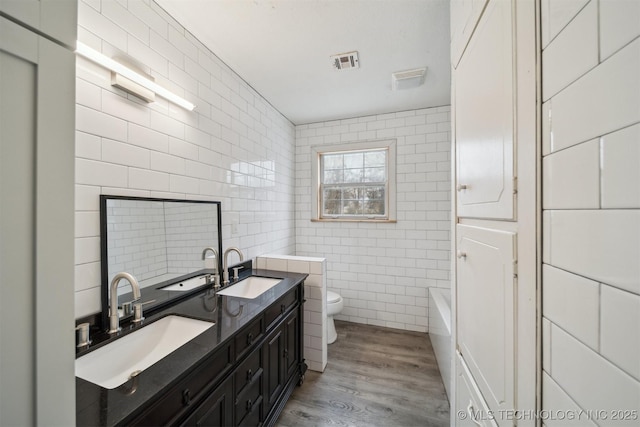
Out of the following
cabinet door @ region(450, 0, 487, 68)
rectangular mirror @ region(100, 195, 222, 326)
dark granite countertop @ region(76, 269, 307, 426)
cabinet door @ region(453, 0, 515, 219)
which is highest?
cabinet door @ region(450, 0, 487, 68)

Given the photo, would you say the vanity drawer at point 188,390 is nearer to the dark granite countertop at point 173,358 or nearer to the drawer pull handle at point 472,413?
the dark granite countertop at point 173,358

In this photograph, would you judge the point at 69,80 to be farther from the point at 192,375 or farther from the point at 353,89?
the point at 353,89

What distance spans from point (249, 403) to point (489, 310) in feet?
4.07

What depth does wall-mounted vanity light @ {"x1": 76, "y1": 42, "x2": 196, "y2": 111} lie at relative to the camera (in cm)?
108

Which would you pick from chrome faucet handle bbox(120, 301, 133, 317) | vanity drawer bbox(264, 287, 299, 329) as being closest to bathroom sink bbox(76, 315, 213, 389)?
chrome faucet handle bbox(120, 301, 133, 317)

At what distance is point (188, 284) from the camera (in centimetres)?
160

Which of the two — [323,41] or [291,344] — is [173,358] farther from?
[323,41]

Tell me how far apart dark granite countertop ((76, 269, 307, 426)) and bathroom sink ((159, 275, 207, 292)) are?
67mm

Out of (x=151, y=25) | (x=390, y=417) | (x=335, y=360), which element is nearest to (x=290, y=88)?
(x=151, y=25)


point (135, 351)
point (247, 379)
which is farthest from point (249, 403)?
point (135, 351)

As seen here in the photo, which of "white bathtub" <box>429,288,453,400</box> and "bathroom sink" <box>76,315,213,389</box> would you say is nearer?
"bathroom sink" <box>76,315,213,389</box>

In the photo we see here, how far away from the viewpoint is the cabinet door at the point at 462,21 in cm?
92

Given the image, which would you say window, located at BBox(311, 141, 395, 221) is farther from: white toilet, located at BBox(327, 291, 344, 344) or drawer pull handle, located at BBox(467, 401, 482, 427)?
drawer pull handle, located at BBox(467, 401, 482, 427)

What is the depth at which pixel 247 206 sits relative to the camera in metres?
2.25
